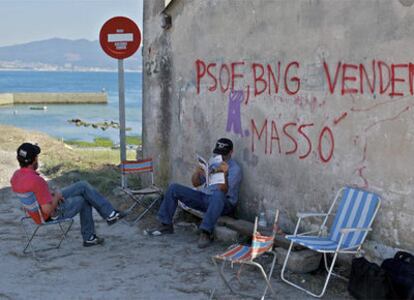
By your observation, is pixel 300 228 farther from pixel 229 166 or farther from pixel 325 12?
pixel 325 12

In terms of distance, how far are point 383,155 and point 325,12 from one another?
167 cm

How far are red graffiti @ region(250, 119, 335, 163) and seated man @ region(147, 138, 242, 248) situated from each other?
387mm

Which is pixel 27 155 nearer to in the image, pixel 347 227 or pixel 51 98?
pixel 347 227

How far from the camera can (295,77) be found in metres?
6.53

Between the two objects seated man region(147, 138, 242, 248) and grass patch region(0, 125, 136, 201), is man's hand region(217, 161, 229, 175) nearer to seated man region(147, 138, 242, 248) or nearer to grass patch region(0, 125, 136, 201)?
seated man region(147, 138, 242, 248)

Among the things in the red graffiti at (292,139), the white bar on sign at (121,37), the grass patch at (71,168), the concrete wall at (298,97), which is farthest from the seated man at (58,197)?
the white bar on sign at (121,37)

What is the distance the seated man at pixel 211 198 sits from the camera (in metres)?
7.03

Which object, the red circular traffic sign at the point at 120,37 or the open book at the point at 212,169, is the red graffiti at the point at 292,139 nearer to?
the open book at the point at 212,169

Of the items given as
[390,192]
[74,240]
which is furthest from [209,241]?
[390,192]

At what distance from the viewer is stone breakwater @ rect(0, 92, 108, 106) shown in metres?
61.7

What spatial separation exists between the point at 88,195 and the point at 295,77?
2.94 meters

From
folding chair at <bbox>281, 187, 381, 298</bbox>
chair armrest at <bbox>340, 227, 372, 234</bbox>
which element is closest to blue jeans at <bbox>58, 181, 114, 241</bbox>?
folding chair at <bbox>281, 187, 381, 298</bbox>

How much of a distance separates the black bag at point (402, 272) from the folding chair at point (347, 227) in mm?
442

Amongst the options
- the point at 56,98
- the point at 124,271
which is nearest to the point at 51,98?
the point at 56,98
